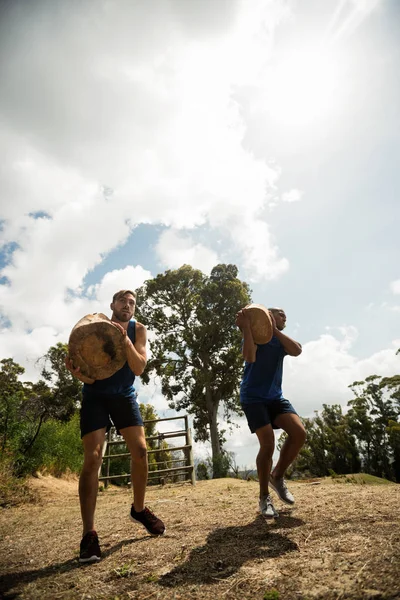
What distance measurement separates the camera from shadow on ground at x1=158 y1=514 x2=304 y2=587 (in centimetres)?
176

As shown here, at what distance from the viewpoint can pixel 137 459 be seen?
8.81ft

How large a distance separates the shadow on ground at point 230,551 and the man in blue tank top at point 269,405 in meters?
0.51

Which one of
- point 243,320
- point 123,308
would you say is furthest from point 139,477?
point 243,320

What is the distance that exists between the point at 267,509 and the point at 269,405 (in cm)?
91

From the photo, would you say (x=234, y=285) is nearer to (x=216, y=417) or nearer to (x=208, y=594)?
(x=216, y=417)

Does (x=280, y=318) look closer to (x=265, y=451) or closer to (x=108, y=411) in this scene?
(x=265, y=451)

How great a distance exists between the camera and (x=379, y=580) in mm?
1385

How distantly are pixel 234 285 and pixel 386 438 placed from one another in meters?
12.6

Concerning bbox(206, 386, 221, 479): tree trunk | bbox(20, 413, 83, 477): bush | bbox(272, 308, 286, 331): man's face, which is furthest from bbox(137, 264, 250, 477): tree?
bbox(272, 308, 286, 331): man's face

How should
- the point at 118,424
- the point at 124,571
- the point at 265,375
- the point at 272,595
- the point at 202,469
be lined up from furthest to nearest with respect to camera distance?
the point at 202,469
the point at 265,375
the point at 118,424
the point at 124,571
the point at 272,595

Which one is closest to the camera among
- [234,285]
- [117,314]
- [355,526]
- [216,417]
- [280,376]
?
[355,526]

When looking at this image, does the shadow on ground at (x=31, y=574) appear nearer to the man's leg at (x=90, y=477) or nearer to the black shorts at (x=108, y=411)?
the man's leg at (x=90, y=477)

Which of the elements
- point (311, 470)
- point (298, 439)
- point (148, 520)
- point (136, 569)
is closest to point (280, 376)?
point (298, 439)

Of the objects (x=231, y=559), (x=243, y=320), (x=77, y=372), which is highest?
(x=243, y=320)
